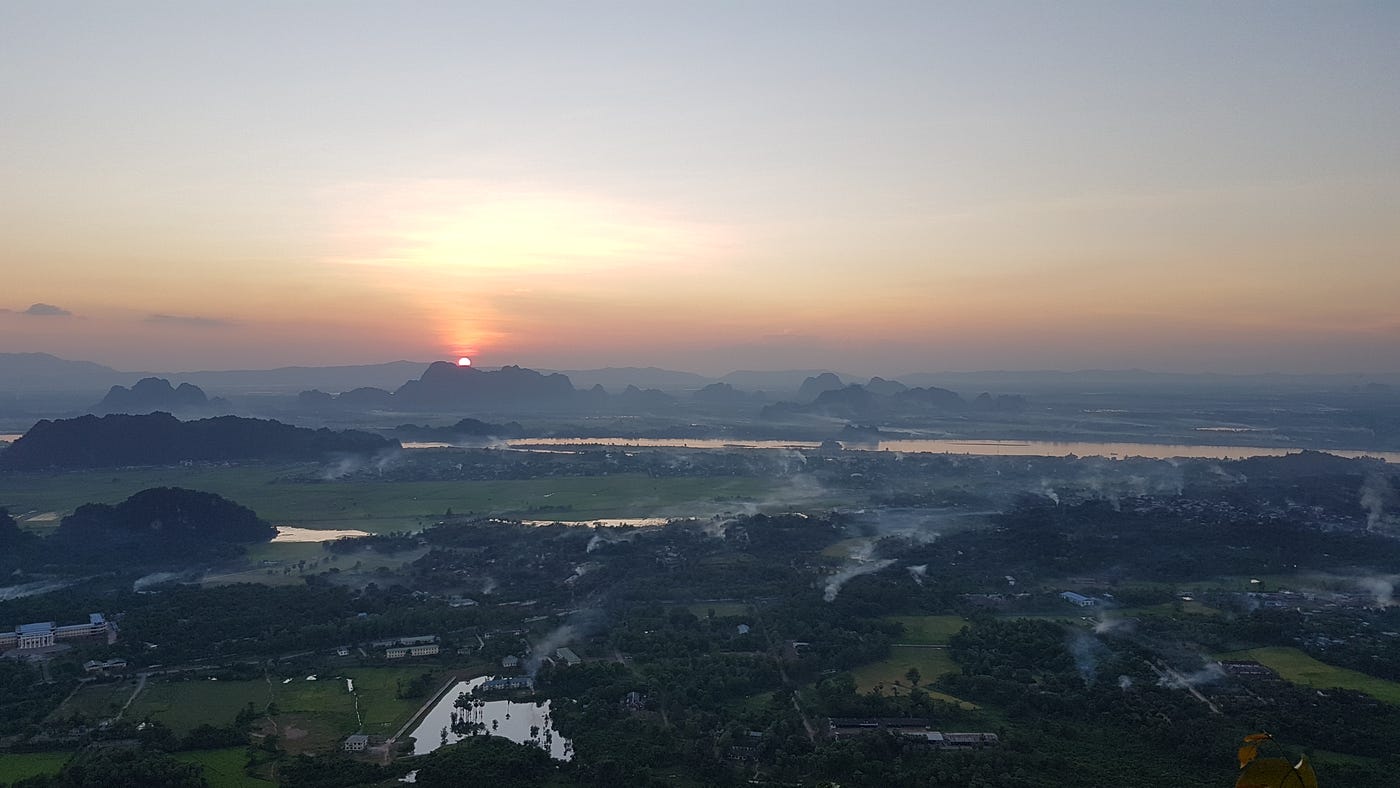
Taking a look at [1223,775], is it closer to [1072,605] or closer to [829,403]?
[1072,605]

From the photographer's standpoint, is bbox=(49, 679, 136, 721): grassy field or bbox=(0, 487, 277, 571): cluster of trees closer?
bbox=(49, 679, 136, 721): grassy field

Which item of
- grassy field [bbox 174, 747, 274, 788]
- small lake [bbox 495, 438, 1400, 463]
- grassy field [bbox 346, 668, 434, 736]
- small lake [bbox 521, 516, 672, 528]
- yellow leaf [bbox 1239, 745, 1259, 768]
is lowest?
grassy field [bbox 174, 747, 274, 788]

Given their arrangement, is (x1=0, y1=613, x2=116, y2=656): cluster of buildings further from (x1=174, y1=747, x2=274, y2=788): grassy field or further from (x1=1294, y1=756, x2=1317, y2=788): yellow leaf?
(x1=1294, y1=756, x2=1317, y2=788): yellow leaf

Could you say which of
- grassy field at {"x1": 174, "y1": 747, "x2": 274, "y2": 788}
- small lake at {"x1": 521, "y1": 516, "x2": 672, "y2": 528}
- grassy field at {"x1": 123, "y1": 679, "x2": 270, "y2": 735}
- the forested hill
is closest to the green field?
grassy field at {"x1": 123, "y1": 679, "x2": 270, "y2": 735}

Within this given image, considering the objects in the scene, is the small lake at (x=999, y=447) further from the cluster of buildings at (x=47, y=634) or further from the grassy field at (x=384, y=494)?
the cluster of buildings at (x=47, y=634)

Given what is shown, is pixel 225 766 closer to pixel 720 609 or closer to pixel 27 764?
pixel 27 764

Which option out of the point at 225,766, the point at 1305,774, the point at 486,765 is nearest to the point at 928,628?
the point at 486,765

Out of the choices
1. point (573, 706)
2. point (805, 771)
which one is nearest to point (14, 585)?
point (573, 706)
